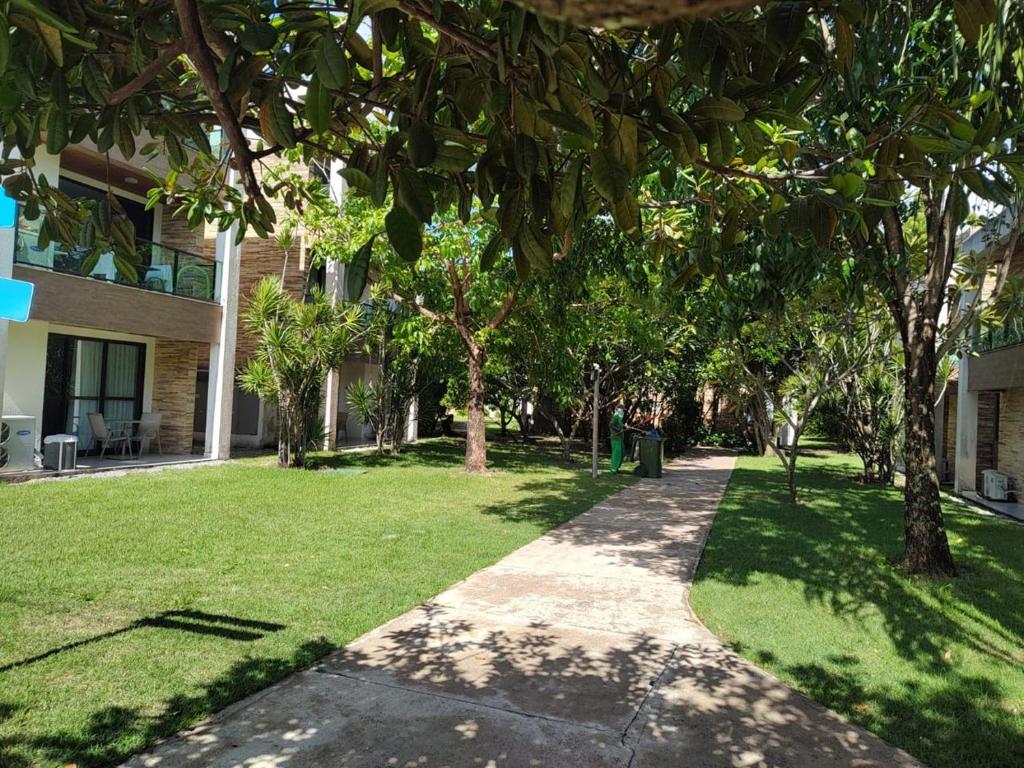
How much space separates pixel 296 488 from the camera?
1372 cm

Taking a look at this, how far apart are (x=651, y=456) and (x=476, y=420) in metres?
4.67

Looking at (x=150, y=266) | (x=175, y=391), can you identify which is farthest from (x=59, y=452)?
(x=175, y=391)

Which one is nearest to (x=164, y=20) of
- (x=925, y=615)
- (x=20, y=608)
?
(x=20, y=608)

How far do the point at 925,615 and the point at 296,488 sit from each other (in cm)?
1048

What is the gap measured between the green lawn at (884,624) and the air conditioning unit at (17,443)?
1150 centimetres

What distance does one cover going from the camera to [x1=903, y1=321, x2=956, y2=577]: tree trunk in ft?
27.0

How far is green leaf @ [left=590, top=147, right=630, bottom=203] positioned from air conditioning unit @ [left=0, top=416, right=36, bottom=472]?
1322cm

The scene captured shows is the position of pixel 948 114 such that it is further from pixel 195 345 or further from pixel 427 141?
pixel 195 345

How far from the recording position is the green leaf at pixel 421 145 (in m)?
2.40

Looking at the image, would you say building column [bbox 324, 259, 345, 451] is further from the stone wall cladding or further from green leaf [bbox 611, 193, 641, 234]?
green leaf [bbox 611, 193, 641, 234]

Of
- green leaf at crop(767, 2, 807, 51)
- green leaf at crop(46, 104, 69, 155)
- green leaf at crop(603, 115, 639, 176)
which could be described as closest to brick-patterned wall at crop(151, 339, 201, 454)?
green leaf at crop(46, 104, 69, 155)

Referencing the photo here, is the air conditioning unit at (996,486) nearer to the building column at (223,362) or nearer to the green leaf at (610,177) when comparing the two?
the building column at (223,362)

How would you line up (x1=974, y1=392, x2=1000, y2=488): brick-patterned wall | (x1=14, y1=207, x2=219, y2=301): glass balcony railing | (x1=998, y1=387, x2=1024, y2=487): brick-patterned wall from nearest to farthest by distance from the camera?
1. (x1=14, y1=207, x2=219, y2=301): glass balcony railing
2. (x1=998, y1=387, x2=1024, y2=487): brick-patterned wall
3. (x1=974, y1=392, x2=1000, y2=488): brick-patterned wall

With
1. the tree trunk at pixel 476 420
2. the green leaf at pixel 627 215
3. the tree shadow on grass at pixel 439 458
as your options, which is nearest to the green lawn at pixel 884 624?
the green leaf at pixel 627 215
